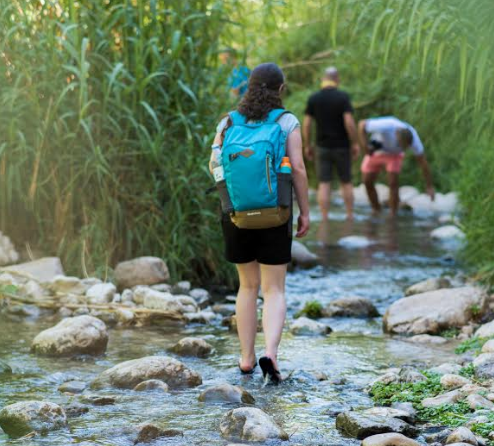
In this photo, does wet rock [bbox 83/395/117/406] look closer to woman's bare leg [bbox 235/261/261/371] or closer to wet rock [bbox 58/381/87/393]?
wet rock [bbox 58/381/87/393]

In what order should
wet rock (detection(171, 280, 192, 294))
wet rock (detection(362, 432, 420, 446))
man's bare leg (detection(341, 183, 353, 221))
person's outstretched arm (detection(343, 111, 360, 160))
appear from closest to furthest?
wet rock (detection(362, 432, 420, 446)), wet rock (detection(171, 280, 192, 294)), person's outstretched arm (detection(343, 111, 360, 160)), man's bare leg (detection(341, 183, 353, 221))

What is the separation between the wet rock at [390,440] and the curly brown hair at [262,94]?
5.85 ft

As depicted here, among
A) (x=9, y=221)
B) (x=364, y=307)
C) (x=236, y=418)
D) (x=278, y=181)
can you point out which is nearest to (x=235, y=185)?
(x=278, y=181)

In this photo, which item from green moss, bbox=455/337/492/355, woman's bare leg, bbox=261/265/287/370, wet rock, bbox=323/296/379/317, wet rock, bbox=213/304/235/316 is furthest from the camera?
wet rock, bbox=323/296/379/317

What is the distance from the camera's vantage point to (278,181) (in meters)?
4.61

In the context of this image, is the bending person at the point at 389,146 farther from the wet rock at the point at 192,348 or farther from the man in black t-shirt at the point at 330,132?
the wet rock at the point at 192,348

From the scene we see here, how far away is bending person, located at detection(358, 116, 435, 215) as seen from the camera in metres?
12.3

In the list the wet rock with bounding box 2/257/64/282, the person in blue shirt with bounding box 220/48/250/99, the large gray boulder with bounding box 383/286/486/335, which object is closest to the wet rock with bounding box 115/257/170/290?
the wet rock with bounding box 2/257/64/282

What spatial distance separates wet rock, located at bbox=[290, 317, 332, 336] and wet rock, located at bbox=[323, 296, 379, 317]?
0.59m

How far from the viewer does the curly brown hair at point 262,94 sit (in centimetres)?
471

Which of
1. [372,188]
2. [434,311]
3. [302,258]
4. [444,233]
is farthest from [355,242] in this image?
[434,311]

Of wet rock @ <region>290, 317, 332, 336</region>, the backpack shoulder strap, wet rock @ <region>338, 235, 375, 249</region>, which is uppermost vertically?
the backpack shoulder strap

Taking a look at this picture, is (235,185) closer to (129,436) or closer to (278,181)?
(278,181)

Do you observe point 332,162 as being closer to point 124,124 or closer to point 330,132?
point 330,132
